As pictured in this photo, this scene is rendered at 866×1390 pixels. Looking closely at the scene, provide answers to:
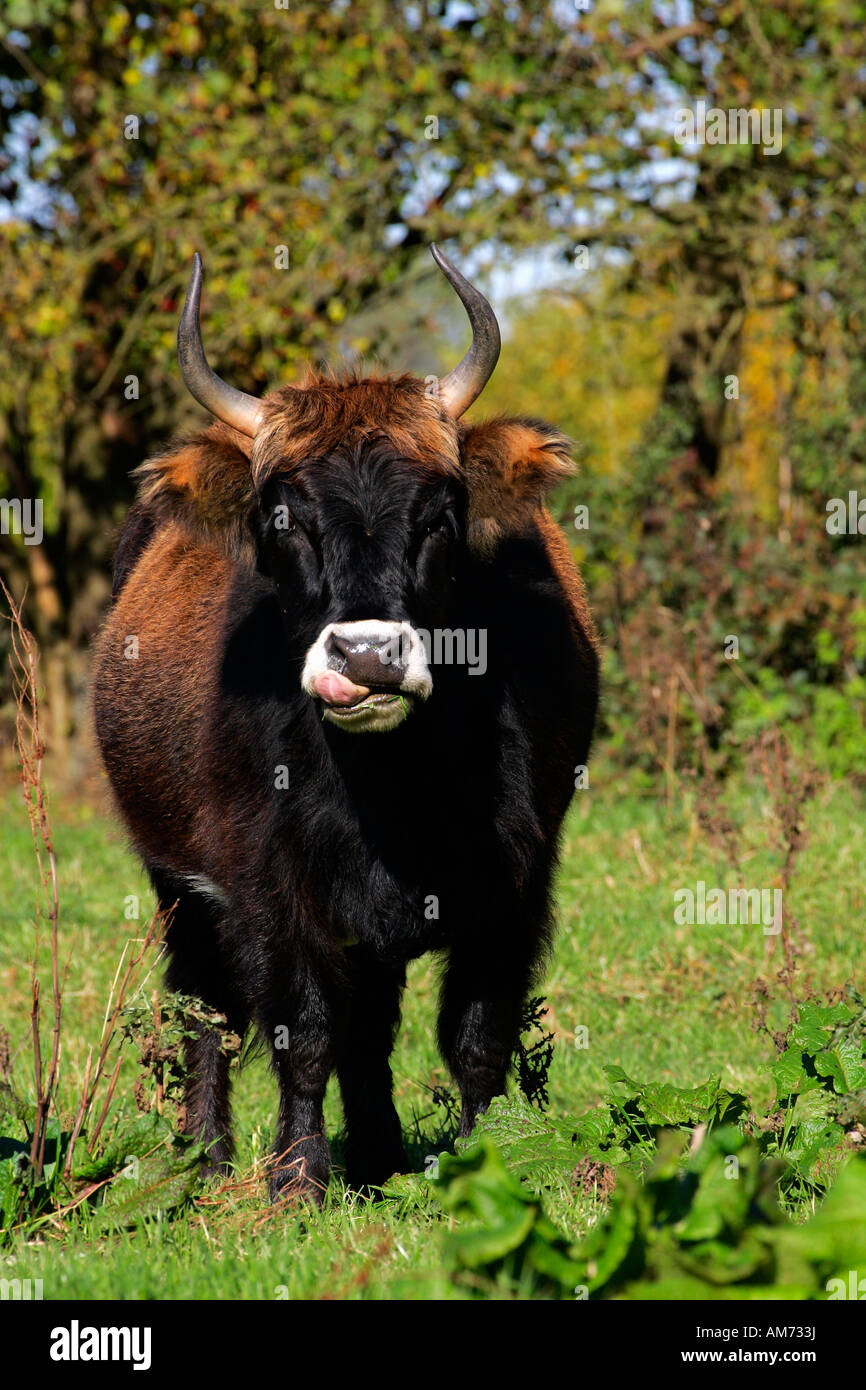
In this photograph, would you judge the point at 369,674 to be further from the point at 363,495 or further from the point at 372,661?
the point at 363,495

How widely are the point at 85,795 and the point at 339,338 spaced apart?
412 cm

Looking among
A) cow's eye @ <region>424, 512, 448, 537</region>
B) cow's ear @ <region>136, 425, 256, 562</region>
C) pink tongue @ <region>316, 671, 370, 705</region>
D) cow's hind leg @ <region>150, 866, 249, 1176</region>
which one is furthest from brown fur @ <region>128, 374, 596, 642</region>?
cow's hind leg @ <region>150, 866, 249, 1176</region>

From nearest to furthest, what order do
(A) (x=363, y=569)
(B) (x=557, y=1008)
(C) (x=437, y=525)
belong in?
(A) (x=363, y=569) → (C) (x=437, y=525) → (B) (x=557, y=1008)

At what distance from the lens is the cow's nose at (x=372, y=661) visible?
12.0 ft

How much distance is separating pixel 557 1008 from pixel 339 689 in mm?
2978

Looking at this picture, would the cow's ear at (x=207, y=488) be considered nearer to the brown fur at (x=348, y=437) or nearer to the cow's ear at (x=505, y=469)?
the brown fur at (x=348, y=437)

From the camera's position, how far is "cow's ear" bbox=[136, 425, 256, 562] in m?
4.54

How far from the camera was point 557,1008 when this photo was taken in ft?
20.5

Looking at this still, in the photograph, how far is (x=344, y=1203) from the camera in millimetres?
4121

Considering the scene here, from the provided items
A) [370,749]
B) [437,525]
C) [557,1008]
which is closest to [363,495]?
[437,525]

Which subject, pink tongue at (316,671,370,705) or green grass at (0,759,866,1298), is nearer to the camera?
green grass at (0,759,866,1298)

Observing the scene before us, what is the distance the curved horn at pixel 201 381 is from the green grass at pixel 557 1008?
1.50 metres

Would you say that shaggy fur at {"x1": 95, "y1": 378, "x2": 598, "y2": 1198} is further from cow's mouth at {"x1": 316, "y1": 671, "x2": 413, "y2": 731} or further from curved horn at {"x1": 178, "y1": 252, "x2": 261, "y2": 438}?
cow's mouth at {"x1": 316, "y1": 671, "x2": 413, "y2": 731}

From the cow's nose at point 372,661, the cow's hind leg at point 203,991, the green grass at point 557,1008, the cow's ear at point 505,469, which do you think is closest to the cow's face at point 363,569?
the cow's nose at point 372,661
